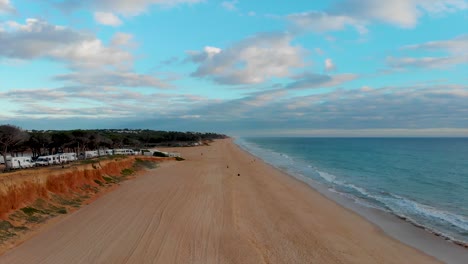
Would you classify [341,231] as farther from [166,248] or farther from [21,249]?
[21,249]

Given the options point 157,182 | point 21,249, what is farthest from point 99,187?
point 21,249

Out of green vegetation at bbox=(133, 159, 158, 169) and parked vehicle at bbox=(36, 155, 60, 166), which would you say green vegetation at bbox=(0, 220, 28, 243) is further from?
green vegetation at bbox=(133, 159, 158, 169)

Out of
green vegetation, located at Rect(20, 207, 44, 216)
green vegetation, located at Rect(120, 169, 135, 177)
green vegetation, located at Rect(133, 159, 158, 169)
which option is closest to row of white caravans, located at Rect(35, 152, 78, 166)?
green vegetation, located at Rect(133, 159, 158, 169)

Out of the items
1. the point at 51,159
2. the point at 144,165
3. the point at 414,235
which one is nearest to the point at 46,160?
the point at 51,159

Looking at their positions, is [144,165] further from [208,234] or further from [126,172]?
[208,234]

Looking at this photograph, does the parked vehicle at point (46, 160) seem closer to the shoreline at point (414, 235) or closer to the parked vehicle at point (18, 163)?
the parked vehicle at point (18, 163)
